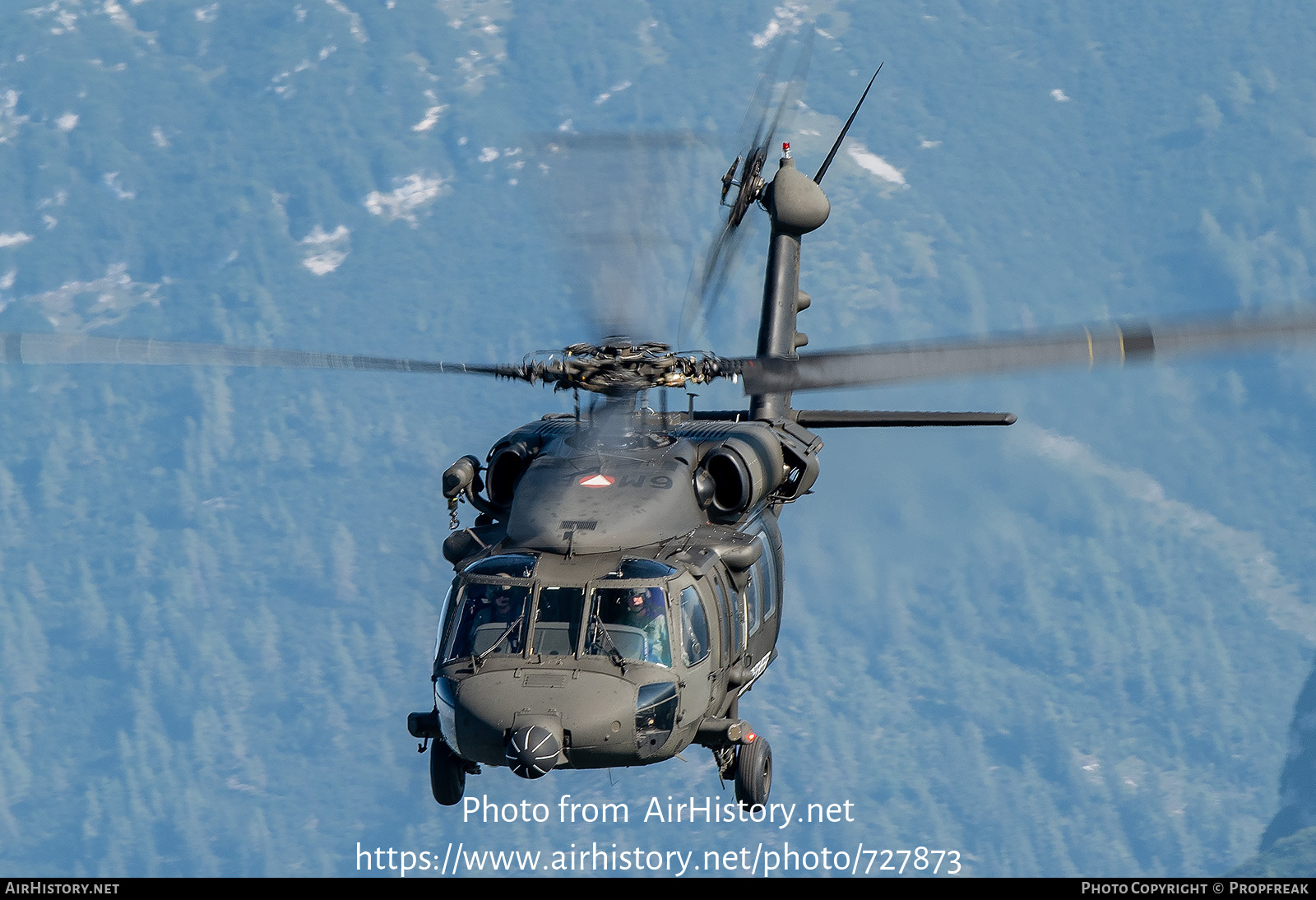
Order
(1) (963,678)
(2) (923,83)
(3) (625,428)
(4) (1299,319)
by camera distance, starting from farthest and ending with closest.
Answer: (2) (923,83)
(1) (963,678)
(3) (625,428)
(4) (1299,319)

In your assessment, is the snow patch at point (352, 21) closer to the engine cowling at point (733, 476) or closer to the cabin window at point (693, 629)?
the engine cowling at point (733, 476)

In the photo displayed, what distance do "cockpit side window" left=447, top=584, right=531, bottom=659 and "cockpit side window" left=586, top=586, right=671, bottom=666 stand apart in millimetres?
838

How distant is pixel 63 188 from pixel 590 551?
87733 millimetres

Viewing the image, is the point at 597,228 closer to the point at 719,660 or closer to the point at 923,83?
the point at 719,660

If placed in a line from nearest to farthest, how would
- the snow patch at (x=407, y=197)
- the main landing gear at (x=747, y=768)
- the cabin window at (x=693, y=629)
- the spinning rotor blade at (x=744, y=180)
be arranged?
the cabin window at (x=693, y=629) < the main landing gear at (x=747, y=768) < the spinning rotor blade at (x=744, y=180) < the snow patch at (x=407, y=197)

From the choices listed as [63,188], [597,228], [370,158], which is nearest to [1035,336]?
[597,228]

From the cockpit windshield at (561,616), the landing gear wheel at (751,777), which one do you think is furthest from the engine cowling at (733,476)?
the landing gear wheel at (751,777)

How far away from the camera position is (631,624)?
1978 cm

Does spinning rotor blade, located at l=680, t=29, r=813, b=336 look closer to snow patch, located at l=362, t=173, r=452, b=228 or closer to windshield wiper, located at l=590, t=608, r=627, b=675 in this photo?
windshield wiper, located at l=590, t=608, r=627, b=675

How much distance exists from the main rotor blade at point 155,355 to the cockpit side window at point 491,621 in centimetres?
277

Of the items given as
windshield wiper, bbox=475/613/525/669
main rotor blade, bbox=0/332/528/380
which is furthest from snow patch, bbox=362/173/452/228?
windshield wiper, bbox=475/613/525/669

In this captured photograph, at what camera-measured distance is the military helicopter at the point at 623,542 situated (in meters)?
19.0

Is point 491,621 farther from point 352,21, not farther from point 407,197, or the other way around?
point 352,21

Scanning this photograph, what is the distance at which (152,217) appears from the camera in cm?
9669
